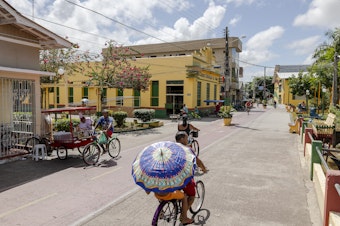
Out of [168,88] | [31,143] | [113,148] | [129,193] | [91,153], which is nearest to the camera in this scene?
[129,193]

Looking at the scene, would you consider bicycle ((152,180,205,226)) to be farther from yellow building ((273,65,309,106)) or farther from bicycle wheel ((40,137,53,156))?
yellow building ((273,65,309,106))

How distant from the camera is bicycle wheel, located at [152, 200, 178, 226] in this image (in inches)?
164

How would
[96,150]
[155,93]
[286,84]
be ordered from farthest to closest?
[286,84], [155,93], [96,150]

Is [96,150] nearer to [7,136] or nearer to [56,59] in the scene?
[7,136]

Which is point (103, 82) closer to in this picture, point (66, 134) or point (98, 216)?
point (66, 134)

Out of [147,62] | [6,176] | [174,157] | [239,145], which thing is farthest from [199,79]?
[174,157]

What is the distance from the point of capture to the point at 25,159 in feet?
32.8

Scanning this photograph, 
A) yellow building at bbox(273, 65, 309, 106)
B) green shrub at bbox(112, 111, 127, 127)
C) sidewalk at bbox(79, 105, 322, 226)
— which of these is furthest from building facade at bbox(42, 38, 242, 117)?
yellow building at bbox(273, 65, 309, 106)

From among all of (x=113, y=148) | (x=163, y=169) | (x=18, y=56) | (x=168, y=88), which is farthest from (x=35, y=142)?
(x=168, y=88)

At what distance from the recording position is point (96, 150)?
9.62m

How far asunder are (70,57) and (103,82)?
15.5ft

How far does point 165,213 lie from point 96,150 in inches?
229

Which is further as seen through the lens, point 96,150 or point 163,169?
point 96,150

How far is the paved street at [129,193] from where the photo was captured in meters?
5.34
